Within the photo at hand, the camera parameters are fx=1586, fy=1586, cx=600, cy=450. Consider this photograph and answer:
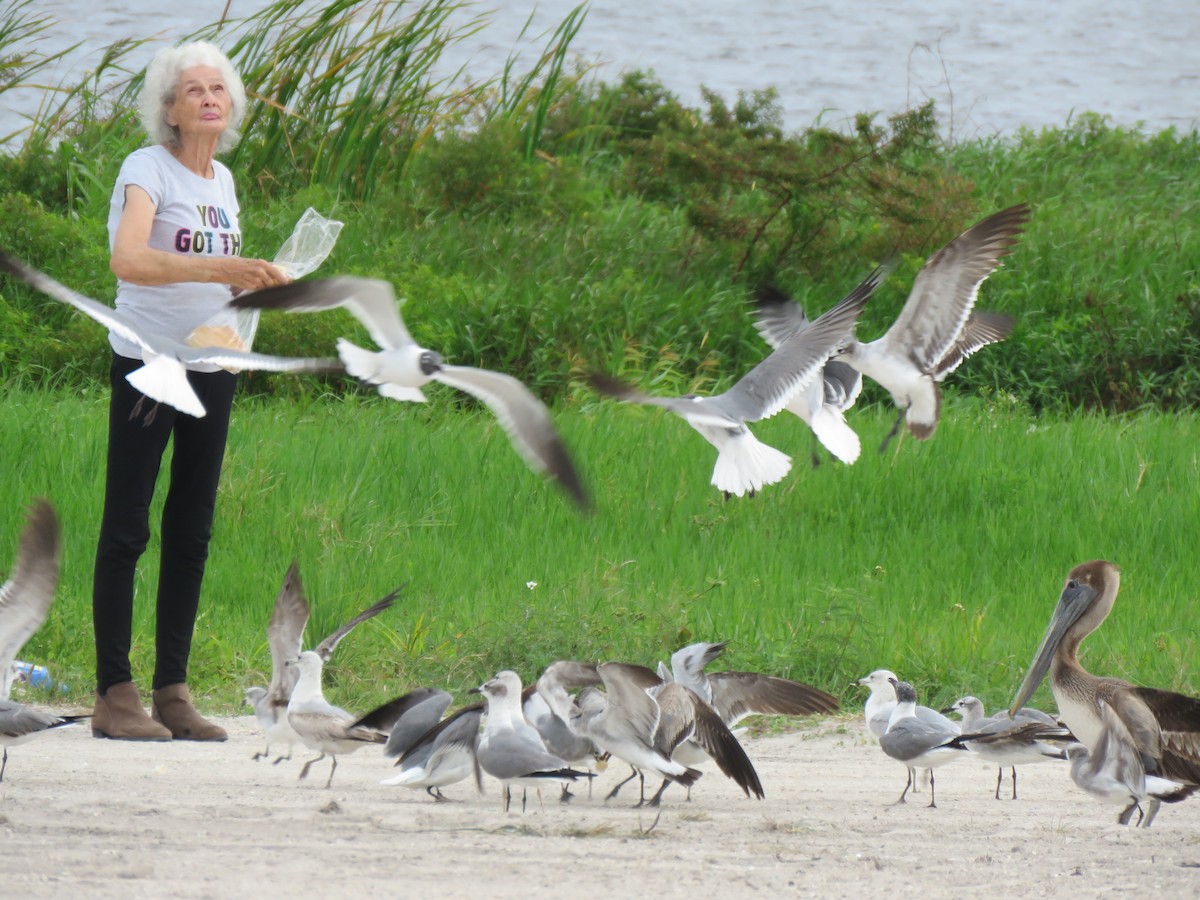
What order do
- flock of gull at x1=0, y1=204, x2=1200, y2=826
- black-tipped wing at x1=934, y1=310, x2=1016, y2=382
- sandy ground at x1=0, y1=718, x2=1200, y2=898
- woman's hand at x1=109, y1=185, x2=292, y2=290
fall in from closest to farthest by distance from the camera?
1. sandy ground at x1=0, y1=718, x2=1200, y2=898
2. flock of gull at x1=0, y1=204, x2=1200, y2=826
3. woman's hand at x1=109, y1=185, x2=292, y2=290
4. black-tipped wing at x1=934, y1=310, x2=1016, y2=382

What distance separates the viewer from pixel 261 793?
5.24 m

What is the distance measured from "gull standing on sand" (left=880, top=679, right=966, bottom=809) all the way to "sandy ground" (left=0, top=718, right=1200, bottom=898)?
0.16 meters

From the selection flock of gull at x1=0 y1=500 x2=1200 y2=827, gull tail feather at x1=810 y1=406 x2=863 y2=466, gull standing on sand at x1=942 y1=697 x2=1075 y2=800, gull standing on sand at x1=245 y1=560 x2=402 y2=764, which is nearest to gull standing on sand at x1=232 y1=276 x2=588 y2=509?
flock of gull at x1=0 y1=500 x2=1200 y2=827

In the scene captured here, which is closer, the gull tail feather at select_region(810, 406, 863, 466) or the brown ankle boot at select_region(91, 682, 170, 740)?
the brown ankle boot at select_region(91, 682, 170, 740)

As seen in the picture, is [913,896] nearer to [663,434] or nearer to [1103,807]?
[1103,807]

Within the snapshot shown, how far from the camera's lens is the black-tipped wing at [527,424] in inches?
205

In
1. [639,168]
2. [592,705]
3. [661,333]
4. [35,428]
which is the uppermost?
[639,168]

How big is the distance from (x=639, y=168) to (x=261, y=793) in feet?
32.5

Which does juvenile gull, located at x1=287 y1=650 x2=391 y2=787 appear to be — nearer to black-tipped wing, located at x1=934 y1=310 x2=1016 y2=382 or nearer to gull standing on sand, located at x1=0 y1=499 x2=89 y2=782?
gull standing on sand, located at x1=0 y1=499 x2=89 y2=782

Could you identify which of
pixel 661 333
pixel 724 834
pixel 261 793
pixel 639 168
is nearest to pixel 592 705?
pixel 724 834

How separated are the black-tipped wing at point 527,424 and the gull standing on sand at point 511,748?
26.8 inches

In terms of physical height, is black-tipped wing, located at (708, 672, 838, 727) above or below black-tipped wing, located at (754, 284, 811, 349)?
below

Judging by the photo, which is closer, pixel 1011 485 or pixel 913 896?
pixel 913 896

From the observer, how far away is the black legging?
5.38 meters
